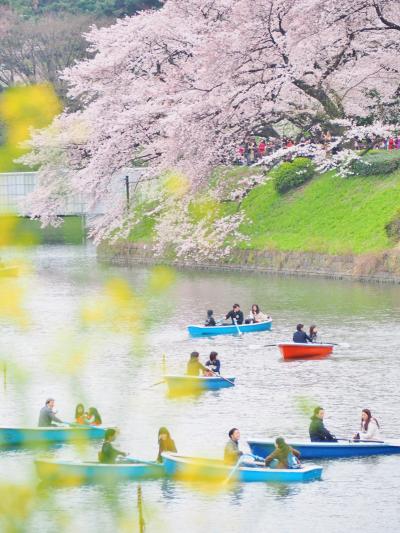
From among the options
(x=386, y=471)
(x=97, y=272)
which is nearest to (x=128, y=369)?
(x=386, y=471)

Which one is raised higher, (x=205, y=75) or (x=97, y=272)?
(x=205, y=75)

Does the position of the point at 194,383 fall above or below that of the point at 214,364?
below

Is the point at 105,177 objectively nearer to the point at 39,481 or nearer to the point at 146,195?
the point at 146,195

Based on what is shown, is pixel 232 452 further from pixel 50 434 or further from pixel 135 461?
pixel 50 434

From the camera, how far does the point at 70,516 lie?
71.9 ft

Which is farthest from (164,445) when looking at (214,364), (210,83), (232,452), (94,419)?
(210,83)

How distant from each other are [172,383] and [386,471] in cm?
929

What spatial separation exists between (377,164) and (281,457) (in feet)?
131

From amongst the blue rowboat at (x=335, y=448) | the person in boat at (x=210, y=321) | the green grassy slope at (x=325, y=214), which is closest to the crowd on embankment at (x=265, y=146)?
the green grassy slope at (x=325, y=214)

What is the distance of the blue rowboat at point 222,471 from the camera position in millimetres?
23375

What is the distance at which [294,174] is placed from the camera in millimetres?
67500

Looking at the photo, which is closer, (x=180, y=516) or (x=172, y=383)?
(x=180, y=516)

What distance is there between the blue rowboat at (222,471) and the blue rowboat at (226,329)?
1846 cm

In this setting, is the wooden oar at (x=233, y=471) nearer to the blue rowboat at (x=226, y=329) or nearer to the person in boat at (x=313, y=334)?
the person in boat at (x=313, y=334)
